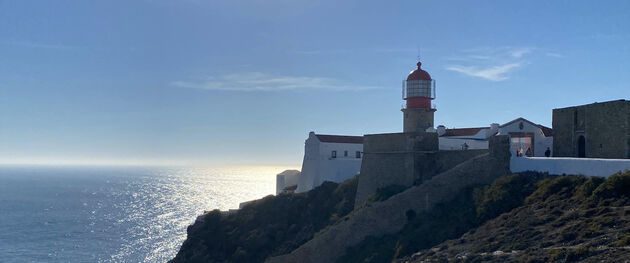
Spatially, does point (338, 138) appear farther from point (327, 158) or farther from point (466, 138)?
point (466, 138)

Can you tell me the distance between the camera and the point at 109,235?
58.4 metres

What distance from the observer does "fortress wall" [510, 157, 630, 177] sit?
18.1 metres

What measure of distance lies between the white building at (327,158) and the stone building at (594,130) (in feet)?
46.7

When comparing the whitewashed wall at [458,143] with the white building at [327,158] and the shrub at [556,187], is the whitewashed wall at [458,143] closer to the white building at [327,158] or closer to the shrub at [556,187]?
the white building at [327,158]

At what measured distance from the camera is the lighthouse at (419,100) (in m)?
35.4

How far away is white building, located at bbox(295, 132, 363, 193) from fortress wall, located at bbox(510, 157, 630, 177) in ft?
49.9

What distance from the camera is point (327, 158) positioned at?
127ft

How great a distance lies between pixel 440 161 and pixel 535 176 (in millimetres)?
6235

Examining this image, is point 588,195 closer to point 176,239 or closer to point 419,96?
point 419,96

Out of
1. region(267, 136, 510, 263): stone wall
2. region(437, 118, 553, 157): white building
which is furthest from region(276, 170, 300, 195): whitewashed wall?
region(267, 136, 510, 263): stone wall

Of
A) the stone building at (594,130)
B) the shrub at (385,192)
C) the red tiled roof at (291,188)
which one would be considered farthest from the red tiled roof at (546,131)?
the red tiled roof at (291,188)

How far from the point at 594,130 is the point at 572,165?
428 cm

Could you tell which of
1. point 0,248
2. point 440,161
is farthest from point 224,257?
point 0,248

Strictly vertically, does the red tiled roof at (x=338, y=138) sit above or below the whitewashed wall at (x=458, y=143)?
above
